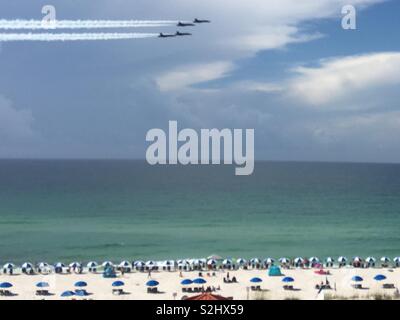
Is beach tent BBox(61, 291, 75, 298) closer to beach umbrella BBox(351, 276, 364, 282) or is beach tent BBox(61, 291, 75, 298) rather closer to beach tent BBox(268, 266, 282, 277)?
beach tent BBox(268, 266, 282, 277)

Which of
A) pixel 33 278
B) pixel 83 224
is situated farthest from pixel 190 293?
pixel 83 224

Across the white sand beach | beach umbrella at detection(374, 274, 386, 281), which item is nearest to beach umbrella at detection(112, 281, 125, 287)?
the white sand beach

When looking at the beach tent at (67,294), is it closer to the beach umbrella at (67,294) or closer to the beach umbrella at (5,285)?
the beach umbrella at (67,294)

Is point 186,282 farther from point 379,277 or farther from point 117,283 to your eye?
point 379,277

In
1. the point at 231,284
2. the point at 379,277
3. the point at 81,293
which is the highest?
the point at 379,277

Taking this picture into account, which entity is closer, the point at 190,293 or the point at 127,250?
the point at 190,293

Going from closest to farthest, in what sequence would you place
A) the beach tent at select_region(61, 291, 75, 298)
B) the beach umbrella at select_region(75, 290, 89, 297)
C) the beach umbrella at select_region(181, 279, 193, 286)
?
the beach tent at select_region(61, 291, 75, 298)
the beach umbrella at select_region(75, 290, 89, 297)
the beach umbrella at select_region(181, 279, 193, 286)

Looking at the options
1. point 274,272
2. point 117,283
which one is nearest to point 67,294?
point 117,283
